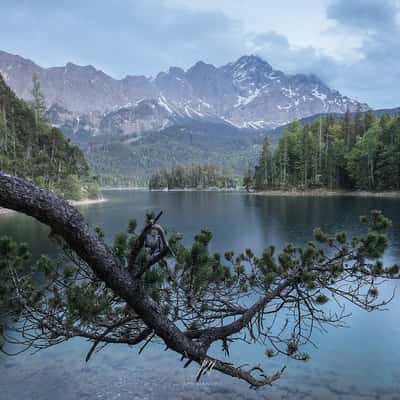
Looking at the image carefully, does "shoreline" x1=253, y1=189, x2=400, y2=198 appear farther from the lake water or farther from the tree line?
the tree line

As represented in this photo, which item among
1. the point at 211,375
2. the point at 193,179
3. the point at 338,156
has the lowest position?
the point at 211,375

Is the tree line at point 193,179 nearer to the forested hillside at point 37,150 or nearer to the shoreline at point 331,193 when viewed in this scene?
the shoreline at point 331,193

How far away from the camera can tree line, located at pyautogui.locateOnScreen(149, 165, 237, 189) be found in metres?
141

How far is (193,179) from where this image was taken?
14312 centimetres

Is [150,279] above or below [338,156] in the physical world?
below

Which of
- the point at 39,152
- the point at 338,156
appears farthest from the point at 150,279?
the point at 338,156

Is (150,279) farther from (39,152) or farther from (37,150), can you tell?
(37,150)

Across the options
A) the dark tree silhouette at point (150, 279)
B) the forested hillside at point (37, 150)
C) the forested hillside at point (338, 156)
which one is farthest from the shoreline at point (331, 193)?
the dark tree silhouette at point (150, 279)

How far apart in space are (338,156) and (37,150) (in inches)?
2643

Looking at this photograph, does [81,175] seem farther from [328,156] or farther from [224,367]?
[224,367]

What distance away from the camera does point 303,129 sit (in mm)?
81500

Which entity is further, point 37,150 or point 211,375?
point 37,150

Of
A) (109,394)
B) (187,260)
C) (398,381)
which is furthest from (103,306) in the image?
(398,381)

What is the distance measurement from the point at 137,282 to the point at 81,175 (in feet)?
261
